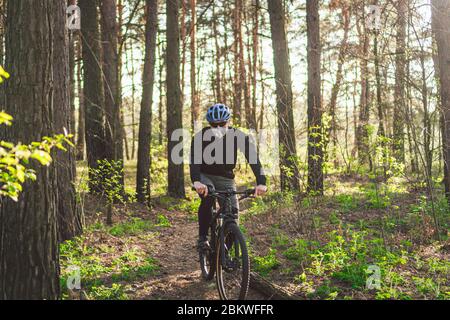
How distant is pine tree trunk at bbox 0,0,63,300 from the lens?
14.9 feet

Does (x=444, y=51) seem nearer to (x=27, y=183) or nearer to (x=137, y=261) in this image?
(x=137, y=261)

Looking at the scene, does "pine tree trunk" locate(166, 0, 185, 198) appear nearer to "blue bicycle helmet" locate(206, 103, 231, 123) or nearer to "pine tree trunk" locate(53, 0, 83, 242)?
"pine tree trunk" locate(53, 0, 83, 242)

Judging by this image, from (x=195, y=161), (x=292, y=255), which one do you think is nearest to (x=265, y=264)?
(x=292, y=255)

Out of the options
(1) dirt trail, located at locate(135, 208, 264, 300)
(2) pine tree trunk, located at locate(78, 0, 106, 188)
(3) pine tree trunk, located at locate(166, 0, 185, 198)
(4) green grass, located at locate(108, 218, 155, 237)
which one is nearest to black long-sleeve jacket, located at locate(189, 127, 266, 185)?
(1) dirt trail, located at locate(135, 208, 264, 300)

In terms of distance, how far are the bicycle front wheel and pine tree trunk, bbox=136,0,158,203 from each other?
25.1 ft

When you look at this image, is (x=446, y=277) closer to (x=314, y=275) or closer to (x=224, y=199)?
(x=314, y=275)

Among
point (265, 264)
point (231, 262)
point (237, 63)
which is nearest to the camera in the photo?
point (231, 262)

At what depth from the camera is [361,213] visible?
407 inches

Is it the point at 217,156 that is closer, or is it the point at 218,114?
the point at 218,114

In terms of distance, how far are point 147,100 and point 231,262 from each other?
28.1ft

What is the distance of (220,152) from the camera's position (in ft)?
18.9
